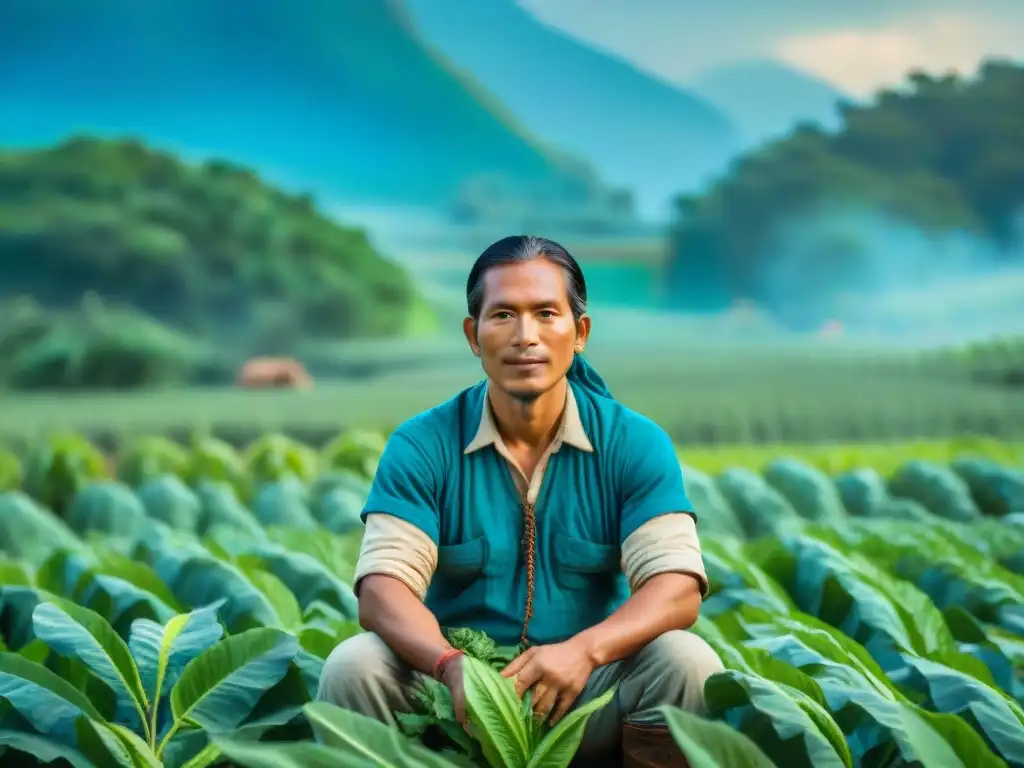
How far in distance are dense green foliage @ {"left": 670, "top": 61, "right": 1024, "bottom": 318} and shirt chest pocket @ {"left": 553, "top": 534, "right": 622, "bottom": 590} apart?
5.76 metres

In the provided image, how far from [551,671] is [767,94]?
637cm

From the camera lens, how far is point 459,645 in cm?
→ 213

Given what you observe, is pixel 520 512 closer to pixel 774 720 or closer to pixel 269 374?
pixel 774 720

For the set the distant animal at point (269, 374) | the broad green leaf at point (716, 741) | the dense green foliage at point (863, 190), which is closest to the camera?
the broad green leaf at point (716, 741)

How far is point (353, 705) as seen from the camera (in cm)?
210

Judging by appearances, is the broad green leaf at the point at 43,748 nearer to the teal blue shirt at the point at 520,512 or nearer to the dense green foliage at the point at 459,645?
the dense green foliage at the point at 459,645

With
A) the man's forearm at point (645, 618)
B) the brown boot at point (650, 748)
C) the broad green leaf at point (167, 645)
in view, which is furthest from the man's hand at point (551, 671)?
the broad green leaf at point (167, 645)

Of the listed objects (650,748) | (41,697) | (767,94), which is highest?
(767,94)

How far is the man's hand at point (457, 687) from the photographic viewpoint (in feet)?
6.48

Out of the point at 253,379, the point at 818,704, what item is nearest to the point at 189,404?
the point at 253,379

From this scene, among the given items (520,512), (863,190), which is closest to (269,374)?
(863,190)

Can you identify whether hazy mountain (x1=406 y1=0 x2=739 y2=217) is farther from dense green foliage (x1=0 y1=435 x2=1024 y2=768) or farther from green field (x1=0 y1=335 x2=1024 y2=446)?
dense green foliage (x1=0 y1=435 x2=1024 y2=768)

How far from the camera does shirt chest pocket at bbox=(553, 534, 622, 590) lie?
7.30ft

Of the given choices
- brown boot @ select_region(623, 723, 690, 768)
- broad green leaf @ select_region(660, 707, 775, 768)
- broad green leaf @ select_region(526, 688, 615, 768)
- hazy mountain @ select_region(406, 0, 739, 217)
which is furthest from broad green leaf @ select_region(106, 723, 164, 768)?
hazy mountain @ select_region(406, 0, 739, 217)
